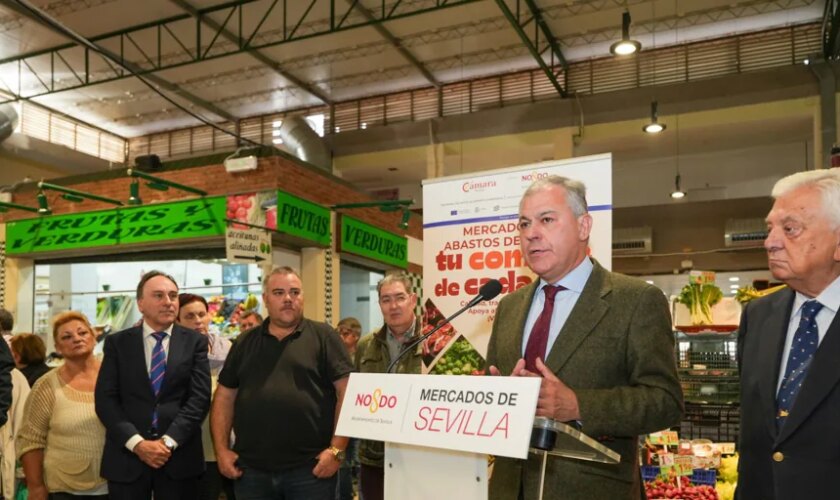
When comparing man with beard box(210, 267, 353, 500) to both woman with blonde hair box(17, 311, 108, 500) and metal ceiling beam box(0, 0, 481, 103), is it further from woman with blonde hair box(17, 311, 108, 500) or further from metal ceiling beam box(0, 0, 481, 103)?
metal ceiling beam box(0, 0, 481, 103)

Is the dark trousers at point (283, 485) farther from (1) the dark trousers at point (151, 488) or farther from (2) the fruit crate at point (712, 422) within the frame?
(2) the fruit crate at point (712, 422)

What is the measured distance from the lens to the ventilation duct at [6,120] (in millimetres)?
12094

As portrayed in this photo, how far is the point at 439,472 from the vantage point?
1.89 meters

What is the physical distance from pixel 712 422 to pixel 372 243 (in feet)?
23.8

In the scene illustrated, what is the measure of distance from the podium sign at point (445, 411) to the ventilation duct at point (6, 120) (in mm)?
12430

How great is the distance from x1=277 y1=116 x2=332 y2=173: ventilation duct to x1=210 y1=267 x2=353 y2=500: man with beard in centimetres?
964

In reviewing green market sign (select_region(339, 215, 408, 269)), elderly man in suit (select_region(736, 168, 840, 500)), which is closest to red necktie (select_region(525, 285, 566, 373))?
elderly man in suit (select_region(736, 168, 840, 500))

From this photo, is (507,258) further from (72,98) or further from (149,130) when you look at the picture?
(149,130)

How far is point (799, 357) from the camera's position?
6.56 feet

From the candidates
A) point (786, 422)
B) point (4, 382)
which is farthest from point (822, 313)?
point (4, 382)

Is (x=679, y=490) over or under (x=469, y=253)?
under

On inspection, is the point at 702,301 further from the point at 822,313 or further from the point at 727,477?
the point at 822,313

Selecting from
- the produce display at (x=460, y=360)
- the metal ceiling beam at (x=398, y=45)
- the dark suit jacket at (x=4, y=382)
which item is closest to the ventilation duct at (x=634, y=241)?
the metal ceiling beam at (x=398, y=45)

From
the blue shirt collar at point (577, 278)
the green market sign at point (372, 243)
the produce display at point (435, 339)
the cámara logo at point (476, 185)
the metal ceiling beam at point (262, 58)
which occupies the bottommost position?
the produce display at point (435, 339)
